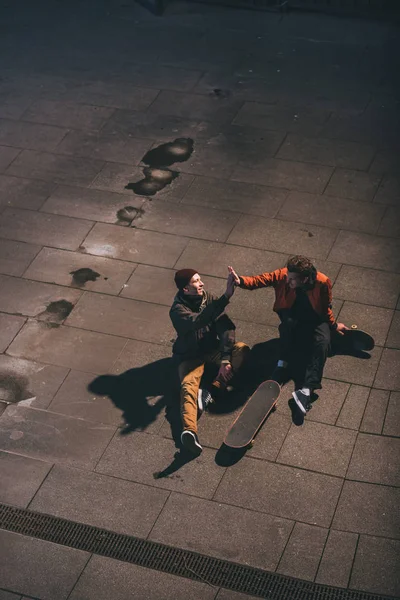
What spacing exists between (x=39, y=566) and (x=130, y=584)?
3.28 ft

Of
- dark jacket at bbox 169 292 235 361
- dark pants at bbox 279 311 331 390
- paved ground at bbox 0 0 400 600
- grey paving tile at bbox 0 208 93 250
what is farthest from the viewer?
grey paving tile at bbox 0 208 93 250

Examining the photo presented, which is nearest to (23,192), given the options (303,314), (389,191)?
(389,191)

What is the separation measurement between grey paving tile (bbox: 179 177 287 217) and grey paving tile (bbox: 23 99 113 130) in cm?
286

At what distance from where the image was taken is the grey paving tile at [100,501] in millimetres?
10242

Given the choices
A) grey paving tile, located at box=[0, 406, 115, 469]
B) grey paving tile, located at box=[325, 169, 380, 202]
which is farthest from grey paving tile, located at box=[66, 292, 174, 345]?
grey paving tile, located at box=[325, 169, 380, 202]

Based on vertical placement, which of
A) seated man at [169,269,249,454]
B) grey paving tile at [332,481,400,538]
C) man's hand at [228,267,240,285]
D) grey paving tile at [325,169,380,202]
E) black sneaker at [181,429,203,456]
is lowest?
grey paving tile at [325,169,380,202]

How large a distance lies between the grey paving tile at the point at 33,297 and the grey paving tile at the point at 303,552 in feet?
15.3

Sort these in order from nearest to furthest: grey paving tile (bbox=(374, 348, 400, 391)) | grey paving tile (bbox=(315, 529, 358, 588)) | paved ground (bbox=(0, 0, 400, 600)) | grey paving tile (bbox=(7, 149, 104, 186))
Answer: grey paving tile (bbox=(315, 529, 358, 588)) → paved ground (bbox=(0, 0, 400, 600)) → grey paving tile (bbox=(374, 348, 400, 391)) → grey paving tile (bbox=(7, 149, 104, 186))

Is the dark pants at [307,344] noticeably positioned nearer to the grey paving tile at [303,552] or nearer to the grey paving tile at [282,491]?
the grey paving tile at [282,491]

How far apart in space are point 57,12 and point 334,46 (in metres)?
6.48

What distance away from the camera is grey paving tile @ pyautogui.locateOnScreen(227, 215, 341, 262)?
13.8 m

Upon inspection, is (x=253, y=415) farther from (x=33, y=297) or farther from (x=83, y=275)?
(x=33, y=297)

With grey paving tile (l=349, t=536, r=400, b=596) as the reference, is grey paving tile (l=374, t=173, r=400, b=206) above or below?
below

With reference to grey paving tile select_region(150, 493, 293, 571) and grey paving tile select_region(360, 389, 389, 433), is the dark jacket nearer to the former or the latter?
grey paving tile select_region(360, 389, 389, 433)
